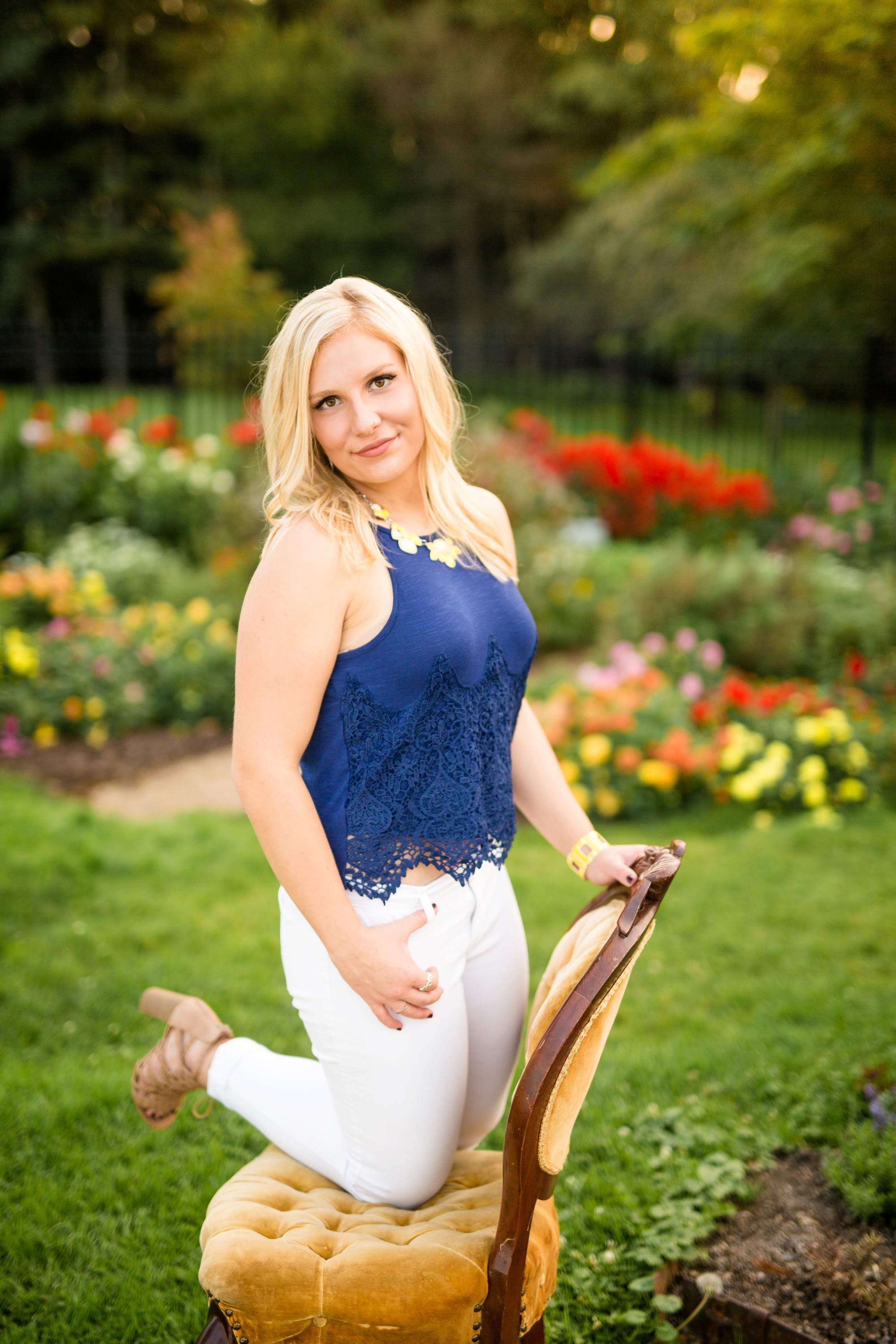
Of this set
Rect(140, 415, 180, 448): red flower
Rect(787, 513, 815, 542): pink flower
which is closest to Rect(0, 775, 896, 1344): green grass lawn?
Rect(787, 513, 815, 542): pink flower

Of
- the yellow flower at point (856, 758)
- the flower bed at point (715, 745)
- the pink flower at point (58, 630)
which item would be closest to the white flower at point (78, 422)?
the pink flower at point (58, 630)

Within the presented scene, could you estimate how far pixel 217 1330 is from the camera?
5.06 ft

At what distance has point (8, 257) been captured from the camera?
82.8ft

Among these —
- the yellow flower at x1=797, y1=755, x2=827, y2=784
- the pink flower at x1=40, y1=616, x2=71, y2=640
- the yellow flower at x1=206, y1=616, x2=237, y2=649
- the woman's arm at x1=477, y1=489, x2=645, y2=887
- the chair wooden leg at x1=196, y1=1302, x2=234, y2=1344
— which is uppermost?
the woman's arm at x1=477, y1=489, x2=645, y2=887

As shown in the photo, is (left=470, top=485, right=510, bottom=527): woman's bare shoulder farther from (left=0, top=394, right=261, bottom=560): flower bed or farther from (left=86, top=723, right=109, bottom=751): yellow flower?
(left=0, top=394, right=261, bottom=560): flower bed

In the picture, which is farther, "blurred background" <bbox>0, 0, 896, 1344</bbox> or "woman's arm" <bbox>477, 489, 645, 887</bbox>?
"blurred background" <bbox>0, 0, 896, 1344</bbox>

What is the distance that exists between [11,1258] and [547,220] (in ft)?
102

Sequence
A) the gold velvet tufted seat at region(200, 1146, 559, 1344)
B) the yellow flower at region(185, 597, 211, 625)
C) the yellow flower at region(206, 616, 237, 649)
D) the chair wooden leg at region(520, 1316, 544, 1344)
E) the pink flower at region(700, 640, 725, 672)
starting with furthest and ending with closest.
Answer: the yellow flower at region(185, 597, 211, 625) → the yellow flower at region(206, 616, 237, 649) → the pink flower at region(700, 640, 725, 672) → the chair wooden leg at region(520, 1316, 544, 1344) → the gold velvet tufted seat at region(200, 1146, 559, 1344)

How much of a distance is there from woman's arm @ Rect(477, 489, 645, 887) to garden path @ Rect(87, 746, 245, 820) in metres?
3.21

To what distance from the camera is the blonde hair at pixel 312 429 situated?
159 cm

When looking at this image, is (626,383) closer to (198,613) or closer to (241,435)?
(241,435)

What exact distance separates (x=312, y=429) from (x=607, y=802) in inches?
130

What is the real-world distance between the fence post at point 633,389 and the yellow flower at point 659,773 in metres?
7.76

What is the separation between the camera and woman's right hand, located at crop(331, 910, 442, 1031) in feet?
5.01
